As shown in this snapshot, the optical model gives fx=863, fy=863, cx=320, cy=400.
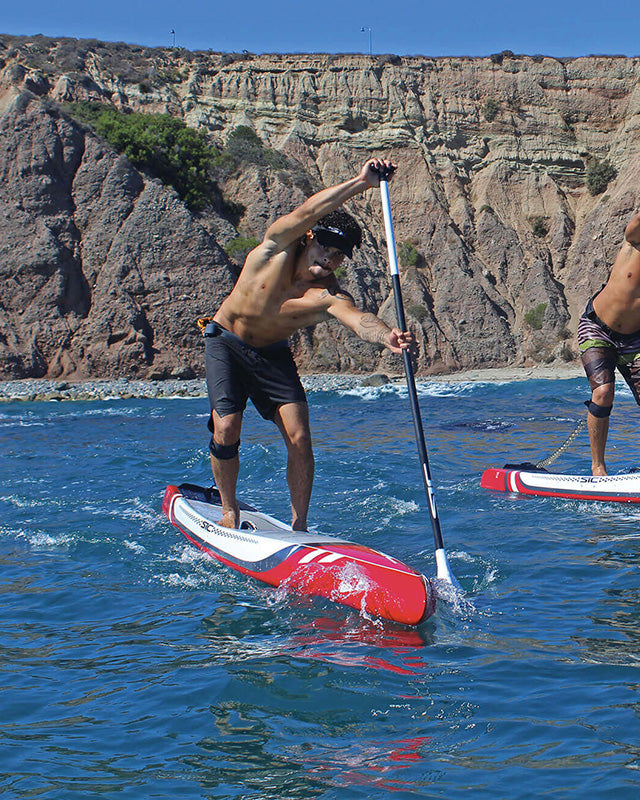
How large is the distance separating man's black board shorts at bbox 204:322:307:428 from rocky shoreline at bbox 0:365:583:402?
1807cm

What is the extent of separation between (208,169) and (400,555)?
30.4 metres

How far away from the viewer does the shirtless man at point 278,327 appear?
18.2 ft

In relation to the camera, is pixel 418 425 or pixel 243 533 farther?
pixel 243 533

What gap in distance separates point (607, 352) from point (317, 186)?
30.2m

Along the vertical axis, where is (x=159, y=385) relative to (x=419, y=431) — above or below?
below

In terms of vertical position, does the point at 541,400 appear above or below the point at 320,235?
below

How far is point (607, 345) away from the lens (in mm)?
8055

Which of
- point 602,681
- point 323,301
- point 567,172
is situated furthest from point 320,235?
point 567,172

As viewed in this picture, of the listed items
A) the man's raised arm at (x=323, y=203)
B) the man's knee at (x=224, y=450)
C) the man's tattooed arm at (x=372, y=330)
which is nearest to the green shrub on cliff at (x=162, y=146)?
the man's knee at (x=224, y=450)

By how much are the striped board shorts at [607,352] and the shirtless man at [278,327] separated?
10.6ft

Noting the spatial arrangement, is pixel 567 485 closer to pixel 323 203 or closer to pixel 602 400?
pixel 602 400

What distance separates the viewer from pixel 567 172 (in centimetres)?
3938

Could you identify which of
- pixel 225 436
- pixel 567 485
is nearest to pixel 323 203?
pixel 225 436

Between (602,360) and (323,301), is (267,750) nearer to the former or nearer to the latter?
(323,301)
